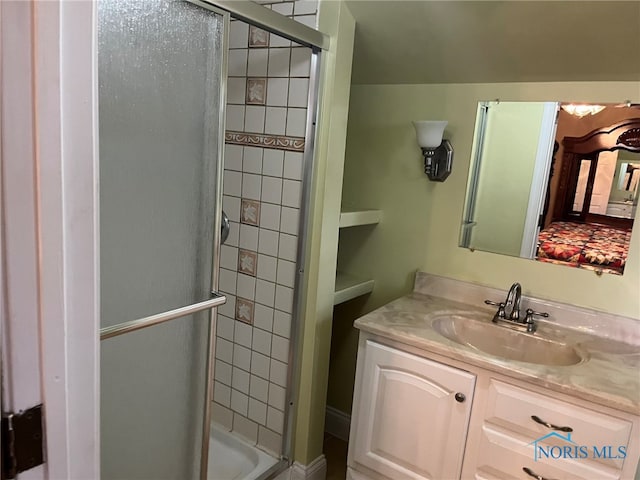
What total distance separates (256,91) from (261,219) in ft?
1.56

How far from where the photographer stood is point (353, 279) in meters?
2.22

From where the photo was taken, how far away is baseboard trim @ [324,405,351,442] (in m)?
2.40

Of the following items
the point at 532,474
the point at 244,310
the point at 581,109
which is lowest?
the point at 532,474

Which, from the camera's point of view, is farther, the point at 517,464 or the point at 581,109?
the point at 581,109

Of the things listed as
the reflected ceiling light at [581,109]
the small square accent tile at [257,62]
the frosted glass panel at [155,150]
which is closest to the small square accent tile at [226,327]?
the frosted glass panel at [155,150]

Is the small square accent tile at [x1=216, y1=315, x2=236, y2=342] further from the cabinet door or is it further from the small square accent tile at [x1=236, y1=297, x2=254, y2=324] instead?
the cabinet door

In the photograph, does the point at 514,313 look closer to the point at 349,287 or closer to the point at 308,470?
the point at 349,287

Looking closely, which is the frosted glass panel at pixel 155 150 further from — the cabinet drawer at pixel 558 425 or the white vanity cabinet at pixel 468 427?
the cabinet drawer at pixel 558 425

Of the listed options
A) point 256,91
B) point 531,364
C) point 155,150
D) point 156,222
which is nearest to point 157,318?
point 156,222

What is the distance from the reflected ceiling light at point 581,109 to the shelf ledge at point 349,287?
3.34ft

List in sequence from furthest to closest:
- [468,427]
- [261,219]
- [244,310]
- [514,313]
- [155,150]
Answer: [244,310]
[261,219]
[514,313]
[468,427]
[155,150]

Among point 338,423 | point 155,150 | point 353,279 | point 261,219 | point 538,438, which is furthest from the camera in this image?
point 338,423

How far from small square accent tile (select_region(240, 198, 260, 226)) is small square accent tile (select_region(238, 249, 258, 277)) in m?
0.12

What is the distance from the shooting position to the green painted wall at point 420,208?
176 cm
